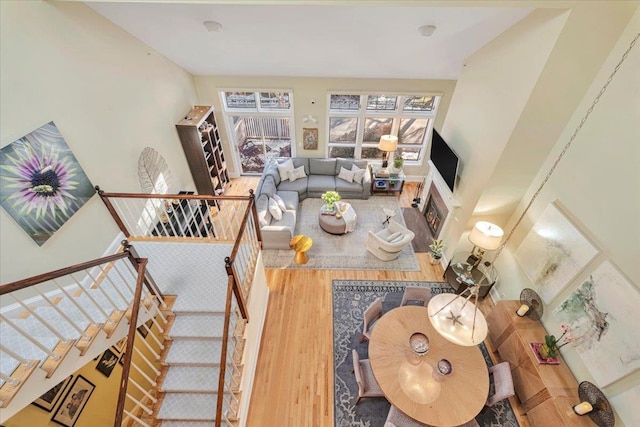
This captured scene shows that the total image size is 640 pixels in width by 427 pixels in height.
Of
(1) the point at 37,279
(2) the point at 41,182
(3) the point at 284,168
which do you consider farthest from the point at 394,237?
(2) the point at 41,182

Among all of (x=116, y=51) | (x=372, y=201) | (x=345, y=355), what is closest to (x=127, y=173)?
(x=116, y=51)

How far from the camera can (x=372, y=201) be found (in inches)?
277

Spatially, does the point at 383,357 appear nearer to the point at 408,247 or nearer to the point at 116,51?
the point at 408,247

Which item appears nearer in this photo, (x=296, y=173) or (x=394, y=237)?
(x=394, y=237)

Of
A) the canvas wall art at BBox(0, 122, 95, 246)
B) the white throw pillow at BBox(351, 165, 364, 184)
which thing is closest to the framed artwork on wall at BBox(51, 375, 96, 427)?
the canvas wall art at BBox(0, 122, 95, 246)

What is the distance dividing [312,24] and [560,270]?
14.4 feet

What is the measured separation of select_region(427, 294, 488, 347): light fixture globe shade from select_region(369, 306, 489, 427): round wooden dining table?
1.11 metres

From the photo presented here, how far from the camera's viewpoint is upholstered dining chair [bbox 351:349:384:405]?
315cm

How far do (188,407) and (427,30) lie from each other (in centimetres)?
521

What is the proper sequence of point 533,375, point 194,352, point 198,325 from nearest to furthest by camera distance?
point 194,352 < point 198,325 < point 533,375

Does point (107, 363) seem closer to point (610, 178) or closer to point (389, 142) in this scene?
point (610, 178)

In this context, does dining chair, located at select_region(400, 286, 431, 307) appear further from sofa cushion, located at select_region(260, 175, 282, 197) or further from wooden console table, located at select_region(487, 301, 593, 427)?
sofa cushion, located at select_region(260, 175, 282, 197)

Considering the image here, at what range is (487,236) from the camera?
3.73 m

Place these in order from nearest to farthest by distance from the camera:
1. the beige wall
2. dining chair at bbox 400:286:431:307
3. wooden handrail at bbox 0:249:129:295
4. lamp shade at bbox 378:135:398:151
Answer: wooden handrail at bbox 0:249:129:295, dining chair at bbox 400:286:431:307, the beige wall, lamp shade at bbox 378:135:398:151
